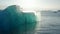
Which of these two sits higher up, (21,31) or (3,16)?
(3,16)

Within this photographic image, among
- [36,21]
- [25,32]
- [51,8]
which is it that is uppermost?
[51,8]

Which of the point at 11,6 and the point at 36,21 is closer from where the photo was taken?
the point at 11,6

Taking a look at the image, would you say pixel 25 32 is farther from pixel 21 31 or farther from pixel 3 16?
pixel 3 16

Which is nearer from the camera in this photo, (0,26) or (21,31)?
(0,26)

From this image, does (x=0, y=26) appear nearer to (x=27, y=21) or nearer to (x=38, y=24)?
(x=27, y=21)

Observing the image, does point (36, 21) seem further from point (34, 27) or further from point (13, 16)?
point (13, 16)

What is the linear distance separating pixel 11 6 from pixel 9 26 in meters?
0.22

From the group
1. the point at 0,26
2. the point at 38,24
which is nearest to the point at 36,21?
the point at 38,24

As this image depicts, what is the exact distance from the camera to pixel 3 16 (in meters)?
1.54

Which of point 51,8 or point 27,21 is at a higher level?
point 51,8

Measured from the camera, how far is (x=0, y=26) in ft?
4.89

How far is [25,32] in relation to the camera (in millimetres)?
1645

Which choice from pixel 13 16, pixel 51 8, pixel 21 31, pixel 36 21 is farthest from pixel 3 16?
pixel 51 8

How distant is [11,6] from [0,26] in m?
0.24
